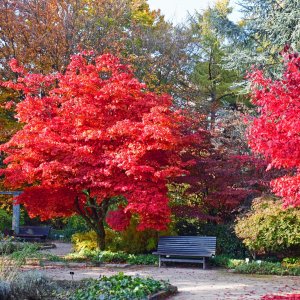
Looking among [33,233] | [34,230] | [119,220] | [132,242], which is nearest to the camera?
[119,220]

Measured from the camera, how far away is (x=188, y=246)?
1172 cm

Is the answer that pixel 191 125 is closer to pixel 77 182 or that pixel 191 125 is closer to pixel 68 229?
pixel 77 182

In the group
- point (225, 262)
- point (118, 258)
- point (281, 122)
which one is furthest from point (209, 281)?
point (281, 122)

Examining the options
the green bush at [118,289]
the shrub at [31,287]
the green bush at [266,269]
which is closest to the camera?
the green bush at [118,289]

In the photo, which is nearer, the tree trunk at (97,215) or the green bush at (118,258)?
the green bush at (118,258)

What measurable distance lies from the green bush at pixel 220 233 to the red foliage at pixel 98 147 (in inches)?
87.4

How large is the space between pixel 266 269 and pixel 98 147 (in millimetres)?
4959

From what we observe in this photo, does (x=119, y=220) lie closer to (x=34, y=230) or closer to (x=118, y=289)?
(x=118, y=289)

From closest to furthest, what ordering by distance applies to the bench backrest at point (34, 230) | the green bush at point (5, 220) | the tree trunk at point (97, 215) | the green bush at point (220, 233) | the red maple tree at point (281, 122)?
the red maple tree at point (281, 122) < the green bush at point (220, 233) < the tree trunk at point (97, 215) < the bench backrest at point (34, 230) < the green bush at point (5, 220)

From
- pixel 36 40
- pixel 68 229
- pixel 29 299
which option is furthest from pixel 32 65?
pixel 29 299

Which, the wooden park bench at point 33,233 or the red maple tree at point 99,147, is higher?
the red maple tree at point 99,147

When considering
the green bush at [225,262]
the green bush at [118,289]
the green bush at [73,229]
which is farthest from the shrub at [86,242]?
the green bush at [73,229]

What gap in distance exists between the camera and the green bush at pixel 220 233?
12.5m

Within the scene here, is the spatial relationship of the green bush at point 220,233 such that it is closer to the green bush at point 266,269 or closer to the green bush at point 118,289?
the green bush at point 266,269
